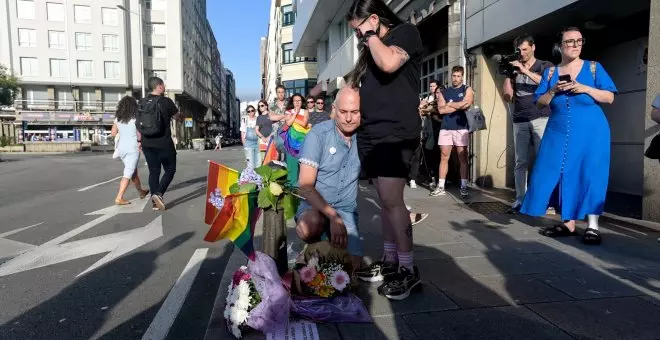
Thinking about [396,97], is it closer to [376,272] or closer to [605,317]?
[376,272]

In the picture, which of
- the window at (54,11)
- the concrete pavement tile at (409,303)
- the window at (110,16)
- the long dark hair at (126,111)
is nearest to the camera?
the concrete pavement tile at (409,303)

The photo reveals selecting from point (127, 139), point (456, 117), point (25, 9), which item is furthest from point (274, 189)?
point (25, 9)

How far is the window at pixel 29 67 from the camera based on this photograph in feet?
167

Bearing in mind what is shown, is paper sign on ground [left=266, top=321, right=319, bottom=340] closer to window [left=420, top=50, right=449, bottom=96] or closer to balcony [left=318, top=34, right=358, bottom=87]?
window [left=420, top=50, right=449, bottom=96]

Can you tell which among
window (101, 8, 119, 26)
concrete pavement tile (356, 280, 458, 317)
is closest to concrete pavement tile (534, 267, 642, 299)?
concrete pavement tile (356, 280, 458, 317)

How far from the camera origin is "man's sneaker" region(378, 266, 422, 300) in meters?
2.77

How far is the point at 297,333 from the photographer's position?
7.75 feet

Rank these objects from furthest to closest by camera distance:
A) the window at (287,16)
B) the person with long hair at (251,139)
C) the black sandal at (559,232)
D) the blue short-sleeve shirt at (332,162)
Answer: the window at (287,16) → the person with long hair at (251,139) → the black sandal at (559,232) → the blue short-sleeve shirt at (332,162)

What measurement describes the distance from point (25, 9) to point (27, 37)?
299 centimetres

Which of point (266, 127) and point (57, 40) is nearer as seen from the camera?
point (266, 127)

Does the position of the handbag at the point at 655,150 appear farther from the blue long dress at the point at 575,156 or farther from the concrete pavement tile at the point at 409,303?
the concrete pavement tile at the point at 409,303

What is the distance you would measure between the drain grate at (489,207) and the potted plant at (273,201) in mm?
3656

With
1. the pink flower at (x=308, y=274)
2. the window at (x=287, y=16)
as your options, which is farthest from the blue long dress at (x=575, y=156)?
the window at (x=287, y=16)

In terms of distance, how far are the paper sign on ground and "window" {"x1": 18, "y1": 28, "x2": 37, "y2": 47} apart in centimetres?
6010
